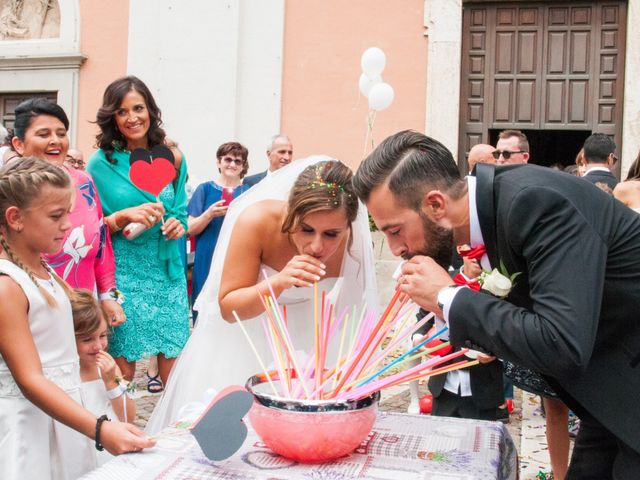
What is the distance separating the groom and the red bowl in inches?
12.1

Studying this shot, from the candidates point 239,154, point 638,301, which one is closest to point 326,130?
point 239,154

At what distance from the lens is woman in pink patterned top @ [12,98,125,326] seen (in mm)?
3092

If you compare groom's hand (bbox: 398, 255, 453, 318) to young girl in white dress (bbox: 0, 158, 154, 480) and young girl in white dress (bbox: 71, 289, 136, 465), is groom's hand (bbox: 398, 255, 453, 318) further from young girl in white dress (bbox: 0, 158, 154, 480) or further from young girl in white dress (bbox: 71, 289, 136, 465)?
young girl in white dress (bbox: 71, 289, 136, 465)

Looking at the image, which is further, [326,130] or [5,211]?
[326,130]

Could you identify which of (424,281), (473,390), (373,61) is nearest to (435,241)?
(424,281)

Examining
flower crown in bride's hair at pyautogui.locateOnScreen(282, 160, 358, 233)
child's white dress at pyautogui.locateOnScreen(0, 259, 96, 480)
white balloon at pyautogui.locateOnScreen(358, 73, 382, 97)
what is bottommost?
child's white dress at pyautogui.locateOnScreen(0, 259, 96, 480)

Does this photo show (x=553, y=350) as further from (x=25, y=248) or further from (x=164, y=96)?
(x=164, y=96)

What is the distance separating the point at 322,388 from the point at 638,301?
76cm

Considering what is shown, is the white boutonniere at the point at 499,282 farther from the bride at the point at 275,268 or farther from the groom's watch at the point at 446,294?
the bride at the point at 275,268

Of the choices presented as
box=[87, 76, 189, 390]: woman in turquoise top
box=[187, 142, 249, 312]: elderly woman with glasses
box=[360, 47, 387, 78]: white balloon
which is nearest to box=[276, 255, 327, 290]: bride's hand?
box=[87, 76, 189, 390]: woman in turquoise top

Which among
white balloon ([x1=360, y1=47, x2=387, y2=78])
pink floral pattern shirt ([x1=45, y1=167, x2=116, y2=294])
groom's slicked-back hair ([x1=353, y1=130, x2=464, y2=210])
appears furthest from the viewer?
white balloon ([x1=360, y1=47, x2=387, y2=78])

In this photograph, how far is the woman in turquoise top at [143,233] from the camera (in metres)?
3.59

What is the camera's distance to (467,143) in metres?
8.93

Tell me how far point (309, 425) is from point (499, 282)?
1.79 feet
